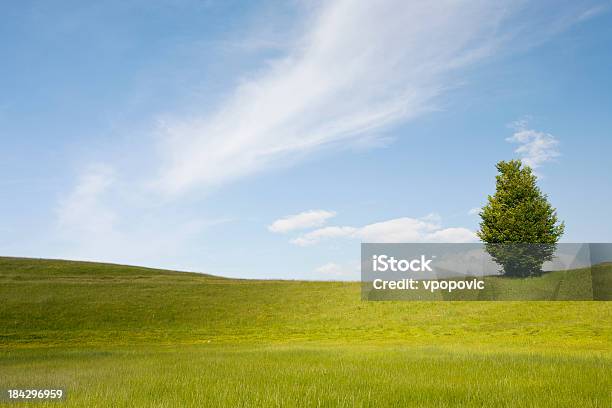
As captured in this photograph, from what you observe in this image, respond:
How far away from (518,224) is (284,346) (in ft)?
140

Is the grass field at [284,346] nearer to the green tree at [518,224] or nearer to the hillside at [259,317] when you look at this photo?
the hillside at [259,317]

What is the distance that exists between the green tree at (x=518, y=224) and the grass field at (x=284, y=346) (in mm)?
8249

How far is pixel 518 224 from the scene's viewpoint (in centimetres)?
6356

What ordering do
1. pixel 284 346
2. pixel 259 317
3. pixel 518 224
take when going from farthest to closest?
pixel 518 224, pixel 259 317, pixel 284 346

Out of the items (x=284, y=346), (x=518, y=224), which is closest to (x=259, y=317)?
(x=284, y=346)

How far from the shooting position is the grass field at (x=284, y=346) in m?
10.7

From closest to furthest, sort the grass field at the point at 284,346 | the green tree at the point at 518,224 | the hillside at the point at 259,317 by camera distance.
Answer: the grass field at the point at 284,346
the hillside at the point at 259,317
the green tree at the point at 518,224

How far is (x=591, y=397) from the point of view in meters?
10.3

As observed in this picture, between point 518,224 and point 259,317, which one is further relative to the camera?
point 518,224

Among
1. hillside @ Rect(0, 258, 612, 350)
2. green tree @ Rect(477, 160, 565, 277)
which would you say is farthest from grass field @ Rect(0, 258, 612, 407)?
green tree @ Rect(477, 160, 565, 277)

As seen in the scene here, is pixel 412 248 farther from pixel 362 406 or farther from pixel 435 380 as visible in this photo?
pixel 362 406

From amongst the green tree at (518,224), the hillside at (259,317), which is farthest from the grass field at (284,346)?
the green tree at (518,224)

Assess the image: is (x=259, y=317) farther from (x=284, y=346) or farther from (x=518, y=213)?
(x=518, y=213)

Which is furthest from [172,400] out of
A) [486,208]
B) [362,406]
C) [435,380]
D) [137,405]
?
[486,208]
